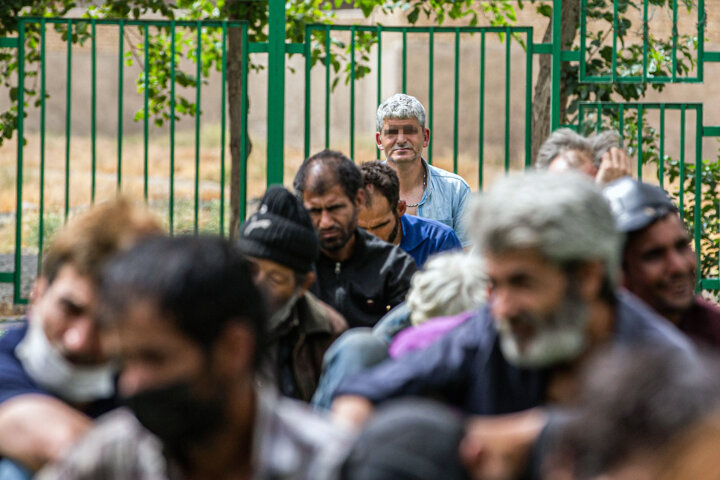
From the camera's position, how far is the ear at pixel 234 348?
2.07m

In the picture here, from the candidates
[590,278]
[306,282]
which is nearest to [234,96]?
[306,282]

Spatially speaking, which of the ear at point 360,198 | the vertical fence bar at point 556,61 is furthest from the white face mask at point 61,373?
the vertical fence bar at point 556,61

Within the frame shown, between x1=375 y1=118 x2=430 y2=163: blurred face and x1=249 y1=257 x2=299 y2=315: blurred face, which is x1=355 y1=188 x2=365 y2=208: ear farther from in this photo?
x1=375 y1=118 x2=430 y2=163: blurred face

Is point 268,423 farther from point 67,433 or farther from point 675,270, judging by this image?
point 675,270

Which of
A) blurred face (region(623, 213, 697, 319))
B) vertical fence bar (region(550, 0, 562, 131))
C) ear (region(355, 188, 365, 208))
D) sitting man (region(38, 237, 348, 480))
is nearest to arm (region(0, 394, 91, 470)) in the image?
sitting man (region(38, 237, 348, 480))

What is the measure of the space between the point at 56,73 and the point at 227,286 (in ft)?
57.1

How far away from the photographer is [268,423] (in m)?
2.09

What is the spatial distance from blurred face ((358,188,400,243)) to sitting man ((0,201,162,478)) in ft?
8.09

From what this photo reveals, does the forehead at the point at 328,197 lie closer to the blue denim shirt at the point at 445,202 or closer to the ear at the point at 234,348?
the blue denim shirt at the point at 445,202

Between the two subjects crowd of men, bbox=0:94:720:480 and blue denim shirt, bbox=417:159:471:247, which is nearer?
crowd of men, bbox=0:94:720:480

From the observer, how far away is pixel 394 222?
16.6 feet

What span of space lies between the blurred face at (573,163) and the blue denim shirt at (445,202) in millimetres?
1822

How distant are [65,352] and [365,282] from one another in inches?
73.6

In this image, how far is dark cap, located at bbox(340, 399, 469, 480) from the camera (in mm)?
1775
